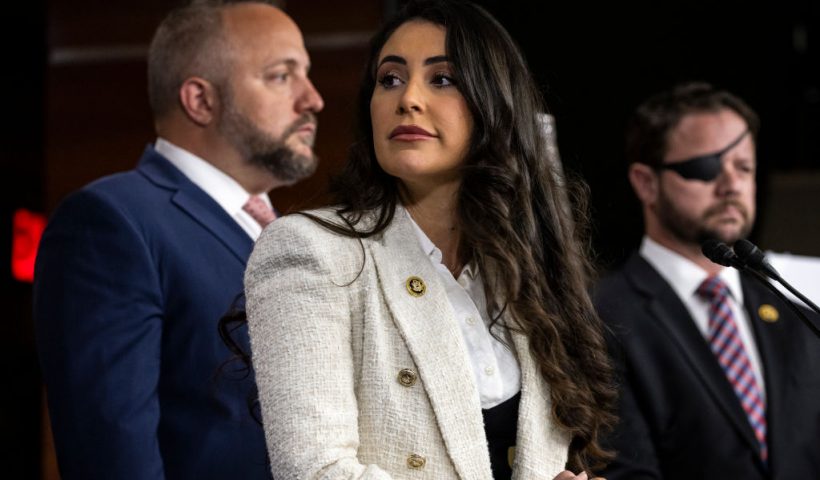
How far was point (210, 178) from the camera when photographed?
2.83m

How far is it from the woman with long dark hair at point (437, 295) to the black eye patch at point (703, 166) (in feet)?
4.63

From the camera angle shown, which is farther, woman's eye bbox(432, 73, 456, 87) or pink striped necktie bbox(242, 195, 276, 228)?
pink striped necktie bbox(242, 195, 276, 228)

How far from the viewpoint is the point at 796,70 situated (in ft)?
17.4

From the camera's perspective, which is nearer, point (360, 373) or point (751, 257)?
point (360, 373)

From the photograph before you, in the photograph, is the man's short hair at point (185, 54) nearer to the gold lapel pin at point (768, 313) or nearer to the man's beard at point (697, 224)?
the man's beard at point (697, 224)

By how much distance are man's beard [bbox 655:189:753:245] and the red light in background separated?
2.20m

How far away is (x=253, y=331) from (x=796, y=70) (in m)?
4.15

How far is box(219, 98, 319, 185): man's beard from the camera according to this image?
9.59 ft

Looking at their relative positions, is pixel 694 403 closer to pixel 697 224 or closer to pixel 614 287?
pixel 614 287

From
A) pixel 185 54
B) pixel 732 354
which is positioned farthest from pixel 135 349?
pixel 732 354

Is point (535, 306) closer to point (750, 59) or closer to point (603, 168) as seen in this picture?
point (603, 168)

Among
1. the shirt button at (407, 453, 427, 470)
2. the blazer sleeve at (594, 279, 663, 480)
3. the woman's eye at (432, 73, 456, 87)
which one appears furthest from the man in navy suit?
the blazer sleeve at (594, 279, 663, 480)

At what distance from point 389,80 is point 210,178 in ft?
3.31

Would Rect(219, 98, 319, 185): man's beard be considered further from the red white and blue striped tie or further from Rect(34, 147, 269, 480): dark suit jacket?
the red white and blue striped tie
